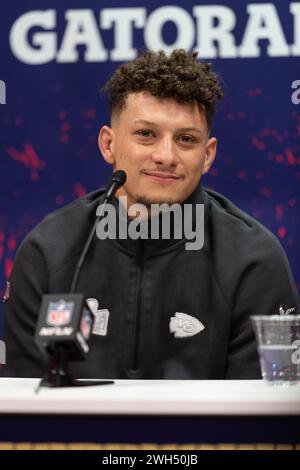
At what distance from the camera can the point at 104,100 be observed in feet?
8.25

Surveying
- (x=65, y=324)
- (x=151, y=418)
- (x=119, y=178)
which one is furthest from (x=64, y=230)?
(x=151, y=418)

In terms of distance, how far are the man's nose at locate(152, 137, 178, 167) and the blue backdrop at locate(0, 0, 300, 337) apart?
0.28 m

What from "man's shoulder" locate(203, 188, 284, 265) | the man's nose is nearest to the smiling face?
the man's nose

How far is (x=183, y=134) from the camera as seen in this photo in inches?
89.1

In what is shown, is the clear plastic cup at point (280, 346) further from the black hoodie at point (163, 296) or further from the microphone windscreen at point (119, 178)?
the black hoodie at point (163, 296)

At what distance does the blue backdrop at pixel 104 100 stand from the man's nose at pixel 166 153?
0.28 metres

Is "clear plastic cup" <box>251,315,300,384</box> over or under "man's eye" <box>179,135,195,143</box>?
under

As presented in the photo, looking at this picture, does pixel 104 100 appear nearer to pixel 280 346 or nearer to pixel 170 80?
pixel 170 80

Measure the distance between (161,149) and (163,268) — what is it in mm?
352

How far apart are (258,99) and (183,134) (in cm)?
37

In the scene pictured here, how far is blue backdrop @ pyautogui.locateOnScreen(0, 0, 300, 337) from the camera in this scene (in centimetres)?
246

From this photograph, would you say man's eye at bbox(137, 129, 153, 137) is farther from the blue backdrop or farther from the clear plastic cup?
the clear plastic cup

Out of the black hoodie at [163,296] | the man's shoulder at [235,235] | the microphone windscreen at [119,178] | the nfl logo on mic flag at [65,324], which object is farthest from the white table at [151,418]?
the man's shoulder at [235,235]

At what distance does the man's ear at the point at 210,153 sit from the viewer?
2.42 metres
